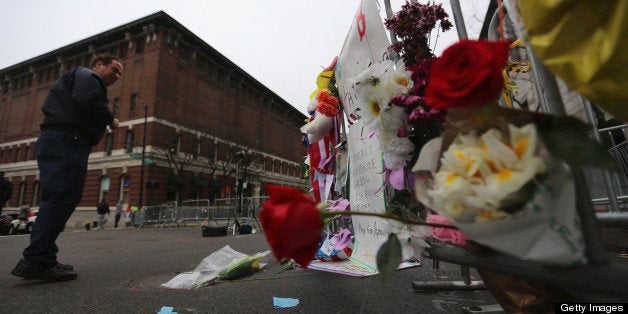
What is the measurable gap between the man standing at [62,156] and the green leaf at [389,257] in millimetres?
2595

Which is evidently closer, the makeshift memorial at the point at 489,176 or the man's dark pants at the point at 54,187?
the makeshift memorial at the point at 489,176

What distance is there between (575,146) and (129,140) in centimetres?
2590

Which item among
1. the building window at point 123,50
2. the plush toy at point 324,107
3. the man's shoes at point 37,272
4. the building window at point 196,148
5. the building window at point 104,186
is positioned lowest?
the man's shoes at point 37,272

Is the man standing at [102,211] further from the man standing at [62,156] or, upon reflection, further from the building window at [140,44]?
the man standing at [62,156]

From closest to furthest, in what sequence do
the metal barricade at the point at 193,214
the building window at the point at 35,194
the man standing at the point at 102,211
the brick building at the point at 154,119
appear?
the metal barricade at the point at 193,214 → the man standing at the point at 102,211 → the brick building at the point at 154,119 → the building window at the point at 35,194

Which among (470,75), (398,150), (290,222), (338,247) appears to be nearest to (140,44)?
(338,247)

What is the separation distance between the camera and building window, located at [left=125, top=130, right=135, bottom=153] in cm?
2209

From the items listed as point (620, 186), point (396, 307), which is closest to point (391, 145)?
point (396, 307)

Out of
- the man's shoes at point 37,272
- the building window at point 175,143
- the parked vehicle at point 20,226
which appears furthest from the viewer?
the building window at point 175,143

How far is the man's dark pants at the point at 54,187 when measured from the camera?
2268 millimetres

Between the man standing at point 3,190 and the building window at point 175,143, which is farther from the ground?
the building window at point 175,143

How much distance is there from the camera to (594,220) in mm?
561

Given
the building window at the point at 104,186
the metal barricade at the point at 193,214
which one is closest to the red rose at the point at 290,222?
the metal barricade at the point at 193,214

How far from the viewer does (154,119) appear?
70.9 feet
